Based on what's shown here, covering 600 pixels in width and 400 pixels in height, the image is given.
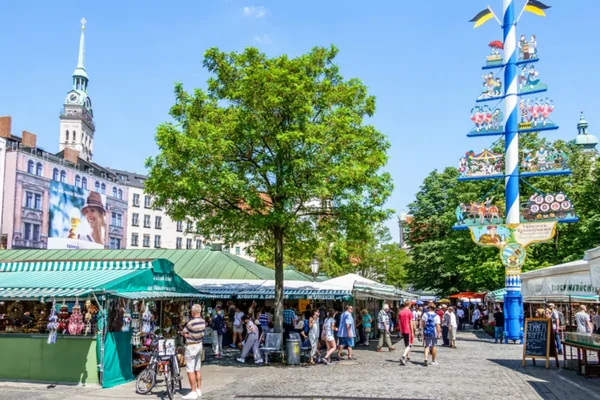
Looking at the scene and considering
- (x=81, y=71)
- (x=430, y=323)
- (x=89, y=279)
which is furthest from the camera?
(x=81, y=71)

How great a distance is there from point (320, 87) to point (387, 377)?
8688 mm

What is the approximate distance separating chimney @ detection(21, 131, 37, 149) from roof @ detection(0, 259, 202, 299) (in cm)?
5524

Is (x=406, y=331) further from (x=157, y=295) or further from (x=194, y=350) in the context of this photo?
(x=194, y=350)

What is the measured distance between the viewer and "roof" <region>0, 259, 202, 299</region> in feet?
42.5

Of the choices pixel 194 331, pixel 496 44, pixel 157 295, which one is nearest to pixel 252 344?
pixel 157 295

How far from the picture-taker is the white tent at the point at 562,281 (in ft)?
42.5

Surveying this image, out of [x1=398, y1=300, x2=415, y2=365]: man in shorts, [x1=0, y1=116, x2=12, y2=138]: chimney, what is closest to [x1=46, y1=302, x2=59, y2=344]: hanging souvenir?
[x1=398, y1=300, x2=415, y2=365]: man in shorts

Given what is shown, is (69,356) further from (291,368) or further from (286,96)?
(286,96)

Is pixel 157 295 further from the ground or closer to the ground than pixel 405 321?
further from the ground

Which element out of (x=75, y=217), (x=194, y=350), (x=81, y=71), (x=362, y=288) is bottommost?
(x=194, y=350)

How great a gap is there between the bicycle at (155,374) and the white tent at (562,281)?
26.5 feet

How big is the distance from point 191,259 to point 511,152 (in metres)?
15.6

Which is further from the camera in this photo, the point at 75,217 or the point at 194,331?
the point at 75,217

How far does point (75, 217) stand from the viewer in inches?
2840
